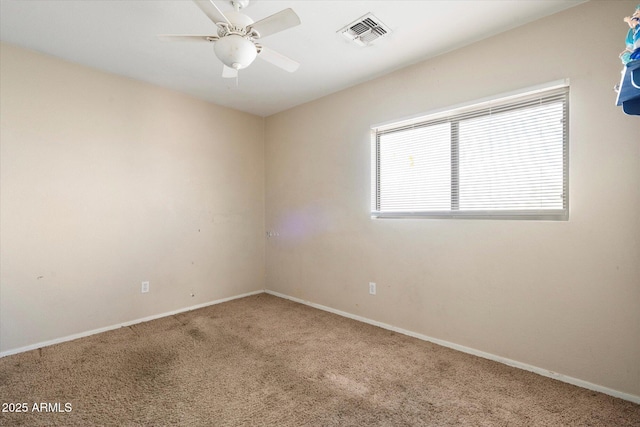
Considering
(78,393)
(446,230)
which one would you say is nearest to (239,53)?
(446,230)

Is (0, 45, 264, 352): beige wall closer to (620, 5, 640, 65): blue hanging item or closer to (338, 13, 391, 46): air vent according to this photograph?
(338, 13, 391, 46): air vent

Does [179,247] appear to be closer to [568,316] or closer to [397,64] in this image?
[397,64]

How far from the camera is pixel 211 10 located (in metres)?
1.53

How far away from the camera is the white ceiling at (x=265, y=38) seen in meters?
2.02

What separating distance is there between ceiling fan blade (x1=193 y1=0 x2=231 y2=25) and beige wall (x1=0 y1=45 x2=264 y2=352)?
2.08m

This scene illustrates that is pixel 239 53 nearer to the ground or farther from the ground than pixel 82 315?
farther from the ground

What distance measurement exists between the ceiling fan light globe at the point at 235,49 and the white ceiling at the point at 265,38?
1.51 feet

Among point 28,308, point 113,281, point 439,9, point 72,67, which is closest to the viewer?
point 439,9

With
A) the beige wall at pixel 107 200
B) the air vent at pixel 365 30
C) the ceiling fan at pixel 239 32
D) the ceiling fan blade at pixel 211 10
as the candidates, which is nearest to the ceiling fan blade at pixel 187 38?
the ceiling fan at pixel 239 32

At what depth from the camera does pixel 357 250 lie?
329cm

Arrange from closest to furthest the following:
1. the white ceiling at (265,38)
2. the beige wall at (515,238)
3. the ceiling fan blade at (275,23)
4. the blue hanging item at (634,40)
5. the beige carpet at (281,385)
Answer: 1. the blue hanging item at (634,40)
2. the ceiling fan blade at (275,23)
3. the beige carpet at (281,385)
4. the beige wall at (515,238)
5. the white ceiling at (265,38)

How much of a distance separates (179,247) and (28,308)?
135 centimetres

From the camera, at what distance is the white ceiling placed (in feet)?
6.64

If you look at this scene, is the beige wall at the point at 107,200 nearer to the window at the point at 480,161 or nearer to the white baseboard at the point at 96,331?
the white baseboard at the point at 96,331
